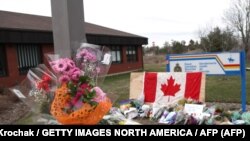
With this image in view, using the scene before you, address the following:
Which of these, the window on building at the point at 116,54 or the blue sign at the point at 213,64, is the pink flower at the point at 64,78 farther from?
the window on building at the point at 116,54

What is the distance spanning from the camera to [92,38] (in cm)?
2602

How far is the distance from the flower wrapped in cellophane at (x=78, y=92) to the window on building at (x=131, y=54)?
28.5 m

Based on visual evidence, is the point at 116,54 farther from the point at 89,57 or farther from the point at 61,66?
the point at 61,66

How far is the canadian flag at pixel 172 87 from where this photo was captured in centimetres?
881

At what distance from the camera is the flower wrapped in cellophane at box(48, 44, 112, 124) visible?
4414mm

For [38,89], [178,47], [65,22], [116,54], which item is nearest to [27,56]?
[116,54]

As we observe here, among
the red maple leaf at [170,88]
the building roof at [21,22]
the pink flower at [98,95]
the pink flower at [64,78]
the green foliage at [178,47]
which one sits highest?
the building roof at [21,22]

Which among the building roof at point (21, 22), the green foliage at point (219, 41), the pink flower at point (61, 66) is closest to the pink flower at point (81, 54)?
the pink flower at point (61, 66)

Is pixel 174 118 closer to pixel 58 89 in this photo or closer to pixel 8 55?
pixel 58 89

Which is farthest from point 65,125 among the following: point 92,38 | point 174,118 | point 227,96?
point 92,38

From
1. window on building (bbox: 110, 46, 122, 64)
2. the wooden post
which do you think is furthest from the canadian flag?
window on building (bbox: 110, 46, 122, 64)

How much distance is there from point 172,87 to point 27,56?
12.8 metres

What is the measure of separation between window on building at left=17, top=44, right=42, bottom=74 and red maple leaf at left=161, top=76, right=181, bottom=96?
39.9 feet

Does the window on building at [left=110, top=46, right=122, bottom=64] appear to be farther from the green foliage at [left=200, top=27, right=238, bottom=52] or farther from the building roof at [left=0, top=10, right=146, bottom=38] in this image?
the green foliage at [left=200, top=27, right=238, bottom=52]
